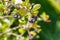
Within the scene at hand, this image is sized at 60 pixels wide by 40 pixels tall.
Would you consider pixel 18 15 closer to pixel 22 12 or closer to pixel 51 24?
pixel 22 12

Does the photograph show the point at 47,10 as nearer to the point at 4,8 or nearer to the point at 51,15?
the point at 51,15

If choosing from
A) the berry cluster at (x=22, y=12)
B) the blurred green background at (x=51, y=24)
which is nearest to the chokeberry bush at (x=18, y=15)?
the berry cluster at (x=22, y=12)

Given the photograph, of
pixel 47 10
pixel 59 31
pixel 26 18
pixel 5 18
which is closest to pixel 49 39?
pixel 59 31

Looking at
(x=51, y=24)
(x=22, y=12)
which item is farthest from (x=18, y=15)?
(x=51, y=24)

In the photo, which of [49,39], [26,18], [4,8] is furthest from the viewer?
[49,39]

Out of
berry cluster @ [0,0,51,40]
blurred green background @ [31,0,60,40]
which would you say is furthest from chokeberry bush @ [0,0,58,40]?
blurred green background @ [31,0,60,40]

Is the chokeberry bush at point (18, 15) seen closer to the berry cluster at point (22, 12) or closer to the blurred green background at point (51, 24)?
the berry cluster at point (22, 12)

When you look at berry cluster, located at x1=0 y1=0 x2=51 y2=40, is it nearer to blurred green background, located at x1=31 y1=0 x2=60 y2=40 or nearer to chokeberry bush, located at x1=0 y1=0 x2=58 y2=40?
chokeberry bush, located at x1=0 y1=0 x2=58 y2=40

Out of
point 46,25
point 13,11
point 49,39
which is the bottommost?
point 49,39
